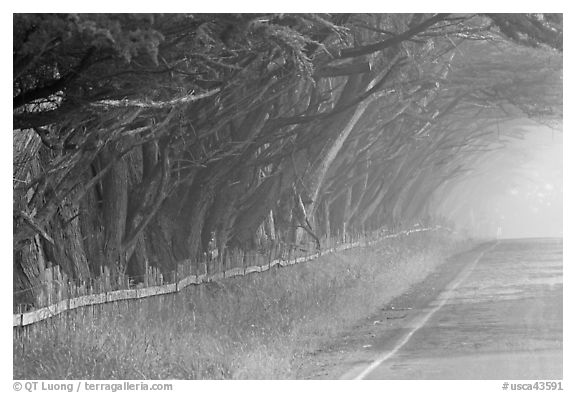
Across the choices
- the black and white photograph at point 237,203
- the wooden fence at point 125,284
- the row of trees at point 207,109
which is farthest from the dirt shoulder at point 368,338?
the row of trees at point 207,109

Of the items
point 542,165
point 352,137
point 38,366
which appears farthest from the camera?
point 542,165

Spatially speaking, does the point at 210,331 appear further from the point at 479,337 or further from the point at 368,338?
the point at 479,337

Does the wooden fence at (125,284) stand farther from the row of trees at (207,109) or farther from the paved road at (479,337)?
the paved road at (479,337)

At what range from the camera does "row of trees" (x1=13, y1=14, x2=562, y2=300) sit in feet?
42.8

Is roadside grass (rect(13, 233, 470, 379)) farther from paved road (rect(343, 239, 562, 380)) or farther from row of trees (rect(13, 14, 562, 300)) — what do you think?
row of trees (rect(13, 14, 562, 300))

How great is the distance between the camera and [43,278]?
54.7 ft

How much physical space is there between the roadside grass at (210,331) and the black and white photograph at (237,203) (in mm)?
43

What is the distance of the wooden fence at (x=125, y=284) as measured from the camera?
14211 millimetres

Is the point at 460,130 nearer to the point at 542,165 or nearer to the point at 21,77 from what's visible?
the point at 21,77

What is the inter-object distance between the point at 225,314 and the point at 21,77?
6.46 meters

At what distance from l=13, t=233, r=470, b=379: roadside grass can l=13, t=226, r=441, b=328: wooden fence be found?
12cm

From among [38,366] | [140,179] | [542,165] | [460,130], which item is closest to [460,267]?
[460,130]

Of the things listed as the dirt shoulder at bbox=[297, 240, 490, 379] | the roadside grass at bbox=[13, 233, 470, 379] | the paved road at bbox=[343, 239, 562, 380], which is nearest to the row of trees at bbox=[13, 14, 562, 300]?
the roadside grass at bbox=[13, 233, 470, 379]
